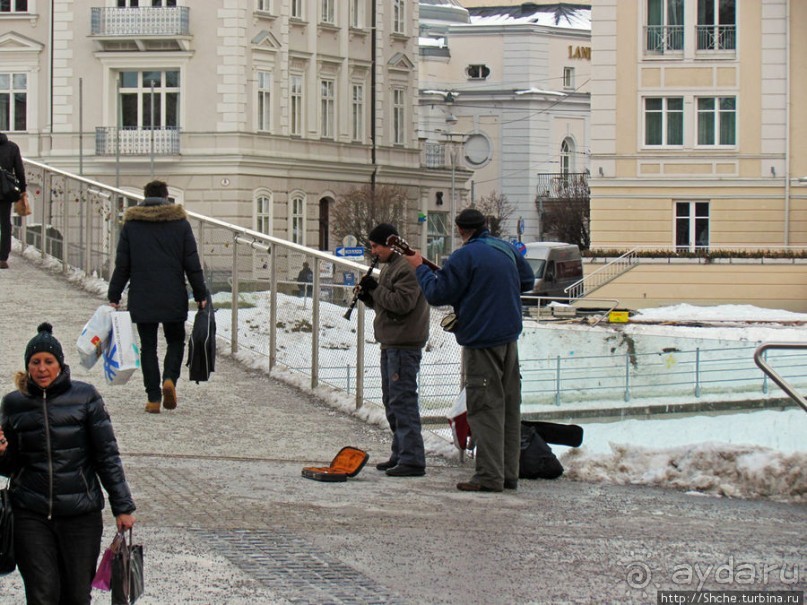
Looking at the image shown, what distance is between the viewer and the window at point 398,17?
202ft

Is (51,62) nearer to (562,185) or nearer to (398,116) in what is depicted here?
(398,116)

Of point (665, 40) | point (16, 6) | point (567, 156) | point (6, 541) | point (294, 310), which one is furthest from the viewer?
point (567, 156)

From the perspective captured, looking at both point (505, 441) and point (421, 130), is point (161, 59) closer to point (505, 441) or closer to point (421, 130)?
point (421, 130)

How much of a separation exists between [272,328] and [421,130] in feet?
220

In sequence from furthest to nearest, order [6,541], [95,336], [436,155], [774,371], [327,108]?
[436,155]
[327,108]
[95,336]
[774,371]
[6,541]

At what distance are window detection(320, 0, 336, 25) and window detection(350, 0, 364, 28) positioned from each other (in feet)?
4.12

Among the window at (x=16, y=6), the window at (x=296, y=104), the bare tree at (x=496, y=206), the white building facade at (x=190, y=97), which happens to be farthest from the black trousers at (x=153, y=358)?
the bare tree at (x=496, y=206)

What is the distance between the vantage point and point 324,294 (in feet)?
46.8

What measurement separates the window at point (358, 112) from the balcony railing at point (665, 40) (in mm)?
13439

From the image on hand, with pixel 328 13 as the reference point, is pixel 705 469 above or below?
below

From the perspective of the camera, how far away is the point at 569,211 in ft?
262

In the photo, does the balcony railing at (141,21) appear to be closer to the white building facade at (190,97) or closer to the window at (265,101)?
the white building facade at (190,97)

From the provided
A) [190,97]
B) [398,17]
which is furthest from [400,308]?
[398,17]

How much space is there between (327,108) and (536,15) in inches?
1325
